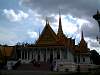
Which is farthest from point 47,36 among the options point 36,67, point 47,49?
point 36,67

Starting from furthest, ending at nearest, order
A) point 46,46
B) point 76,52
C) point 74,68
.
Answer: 1. point 76,52
2. point 46,46
3. point 74,68

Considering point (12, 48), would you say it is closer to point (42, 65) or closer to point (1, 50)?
point (1, 50)

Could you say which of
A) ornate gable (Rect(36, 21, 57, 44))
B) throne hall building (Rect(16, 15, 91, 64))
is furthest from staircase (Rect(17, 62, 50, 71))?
ornate gable (Rect(36, 21, 57, 44))

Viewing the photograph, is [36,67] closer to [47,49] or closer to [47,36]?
[47,49]

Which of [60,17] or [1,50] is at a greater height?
[60,17]

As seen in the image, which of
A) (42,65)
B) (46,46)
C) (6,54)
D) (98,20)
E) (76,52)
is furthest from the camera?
(76,52)

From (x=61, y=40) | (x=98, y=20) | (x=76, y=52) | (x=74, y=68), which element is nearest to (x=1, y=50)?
(x=61, y=40)

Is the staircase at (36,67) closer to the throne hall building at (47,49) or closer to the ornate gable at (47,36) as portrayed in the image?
the throne hall building at (47,49)

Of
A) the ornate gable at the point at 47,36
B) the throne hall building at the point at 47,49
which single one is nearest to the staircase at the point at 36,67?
the throne hall building at the point at 47,49

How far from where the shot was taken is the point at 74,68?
6003 cm

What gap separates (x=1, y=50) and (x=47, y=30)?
1325cm

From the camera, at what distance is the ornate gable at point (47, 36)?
265 feet

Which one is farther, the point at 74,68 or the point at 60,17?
the point at 60,17

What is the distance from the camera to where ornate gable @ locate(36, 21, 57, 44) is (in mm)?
80781
